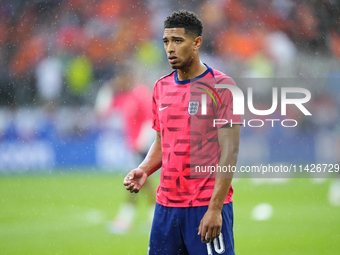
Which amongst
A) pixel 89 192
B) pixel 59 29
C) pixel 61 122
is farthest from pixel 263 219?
pixel 59 29

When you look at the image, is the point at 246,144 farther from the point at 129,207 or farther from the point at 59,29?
the point at 59,29

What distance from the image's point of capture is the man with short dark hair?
1.82 metres

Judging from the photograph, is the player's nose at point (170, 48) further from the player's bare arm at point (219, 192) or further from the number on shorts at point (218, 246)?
the number on shorts at point (218, 246)

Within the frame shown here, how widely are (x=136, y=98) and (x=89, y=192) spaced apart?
263 centimetres

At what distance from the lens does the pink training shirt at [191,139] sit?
190 centimetres

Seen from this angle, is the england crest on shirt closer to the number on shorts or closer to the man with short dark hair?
the man with short dark hair

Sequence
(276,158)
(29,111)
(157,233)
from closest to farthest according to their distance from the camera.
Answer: (157,233), (276,158), (29,111)

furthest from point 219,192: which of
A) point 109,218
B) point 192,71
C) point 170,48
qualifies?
point 109,218

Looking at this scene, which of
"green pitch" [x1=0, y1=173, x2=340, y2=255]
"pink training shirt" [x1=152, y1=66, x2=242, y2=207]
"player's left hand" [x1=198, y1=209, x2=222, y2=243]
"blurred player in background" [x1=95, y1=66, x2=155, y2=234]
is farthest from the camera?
"blurred player in background" [x1=95, y1=66, x2=155, y2=234]

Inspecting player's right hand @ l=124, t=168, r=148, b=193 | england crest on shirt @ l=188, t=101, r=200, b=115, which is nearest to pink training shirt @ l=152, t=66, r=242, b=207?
england crest on shirt @ l=188, t=101, r=200, b=115

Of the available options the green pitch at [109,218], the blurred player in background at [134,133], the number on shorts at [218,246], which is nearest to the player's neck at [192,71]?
the number on shorts at [218,246]

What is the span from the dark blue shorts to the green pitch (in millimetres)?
2197

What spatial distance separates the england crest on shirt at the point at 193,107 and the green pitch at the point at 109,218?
2469 mm

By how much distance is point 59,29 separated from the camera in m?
13.2
